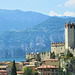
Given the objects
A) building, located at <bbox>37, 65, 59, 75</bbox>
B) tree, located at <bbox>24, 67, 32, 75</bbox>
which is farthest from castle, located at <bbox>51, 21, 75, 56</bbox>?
tree, located at <bbox>24, 67, 32, 75</bbox>

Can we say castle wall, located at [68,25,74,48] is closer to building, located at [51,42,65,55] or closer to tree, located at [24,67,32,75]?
building, located at [51,42,65,55]

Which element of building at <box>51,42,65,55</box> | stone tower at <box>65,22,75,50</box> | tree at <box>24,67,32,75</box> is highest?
stone tower at <box>65,22,75,50</box>

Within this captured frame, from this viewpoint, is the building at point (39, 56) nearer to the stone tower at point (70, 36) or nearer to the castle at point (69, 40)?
the castle at point (69, 40)

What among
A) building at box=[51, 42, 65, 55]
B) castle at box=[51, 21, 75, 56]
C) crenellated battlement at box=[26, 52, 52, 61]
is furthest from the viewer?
crenellated battlement at box=[26, 52, 52, 61]

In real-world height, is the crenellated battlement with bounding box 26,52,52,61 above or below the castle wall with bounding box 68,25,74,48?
below

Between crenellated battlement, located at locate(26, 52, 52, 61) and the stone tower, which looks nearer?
the stone tower

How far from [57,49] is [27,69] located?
15.1 m

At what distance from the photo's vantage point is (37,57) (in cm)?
9975

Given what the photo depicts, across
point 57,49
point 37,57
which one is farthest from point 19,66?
point 57,49

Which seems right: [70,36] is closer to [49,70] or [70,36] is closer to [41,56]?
[41,56]

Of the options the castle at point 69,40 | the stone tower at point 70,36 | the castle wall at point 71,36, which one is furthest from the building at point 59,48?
the castle wall at point 71,36

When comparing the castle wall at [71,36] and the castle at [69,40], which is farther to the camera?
the castle wall at [71,36]

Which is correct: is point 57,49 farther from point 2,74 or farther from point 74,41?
point 2,74

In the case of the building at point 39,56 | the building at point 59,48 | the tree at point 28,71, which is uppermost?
A: the building at point 59,48
